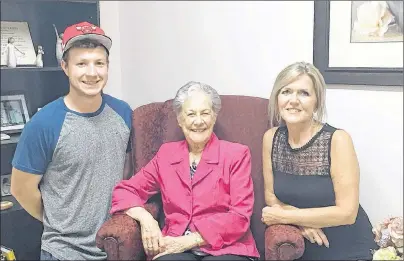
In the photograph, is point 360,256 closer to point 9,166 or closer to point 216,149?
point 216,149

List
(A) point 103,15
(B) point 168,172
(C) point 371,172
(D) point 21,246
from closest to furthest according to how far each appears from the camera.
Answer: (B) point 168,172, (C) point 371,172, (D) point 21,246, (A) point 103,15

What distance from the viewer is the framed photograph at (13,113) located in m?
2.69

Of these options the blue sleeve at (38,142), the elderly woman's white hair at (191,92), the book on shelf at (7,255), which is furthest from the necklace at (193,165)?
the book on shelf at (7,255)

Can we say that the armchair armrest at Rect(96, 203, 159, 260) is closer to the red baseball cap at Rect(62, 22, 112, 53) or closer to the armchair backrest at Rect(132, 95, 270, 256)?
the armchair backrest at Rect(132, 95, 270, 256)

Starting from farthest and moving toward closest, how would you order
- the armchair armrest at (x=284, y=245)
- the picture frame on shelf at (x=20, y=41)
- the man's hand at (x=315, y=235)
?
the picture frame on shelf at (x=20, y=41)
the man's hand at (x=315, y=235)
the armchair armrest at (x=284, y=245)

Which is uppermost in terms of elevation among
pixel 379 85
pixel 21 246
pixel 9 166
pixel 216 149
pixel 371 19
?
pixel 371 19

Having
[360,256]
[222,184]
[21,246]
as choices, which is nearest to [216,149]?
[222,184]

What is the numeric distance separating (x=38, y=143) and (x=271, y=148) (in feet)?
3.10

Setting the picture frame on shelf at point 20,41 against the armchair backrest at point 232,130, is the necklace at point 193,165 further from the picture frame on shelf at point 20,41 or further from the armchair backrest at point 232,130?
the picture frame on shelf at point 20,41

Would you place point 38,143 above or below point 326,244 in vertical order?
above

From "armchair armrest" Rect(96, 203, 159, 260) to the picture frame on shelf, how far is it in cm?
115

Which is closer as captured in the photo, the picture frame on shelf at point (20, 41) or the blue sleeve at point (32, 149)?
the blue sleeve at point (32, 149)

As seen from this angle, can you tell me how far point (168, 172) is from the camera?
2.08m

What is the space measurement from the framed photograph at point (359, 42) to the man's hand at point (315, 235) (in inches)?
27.8
